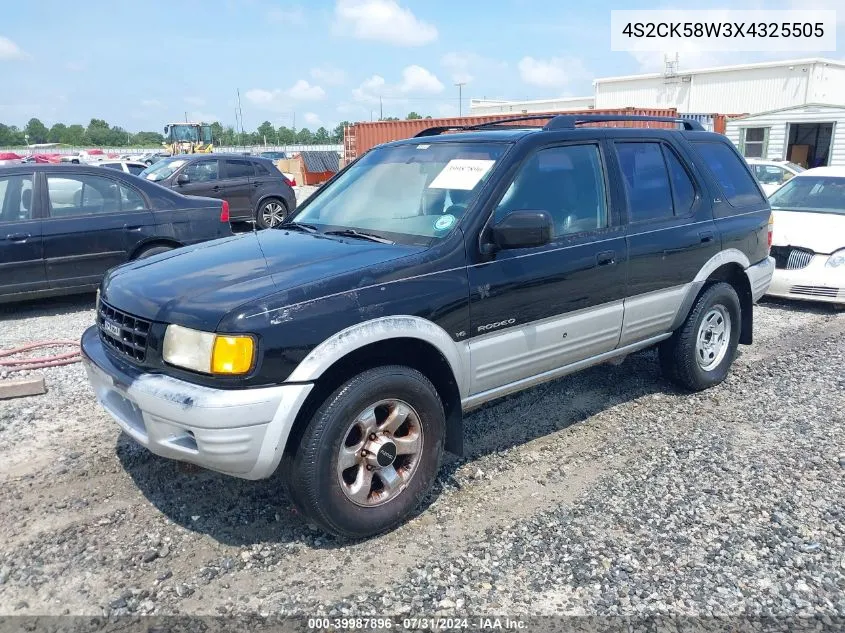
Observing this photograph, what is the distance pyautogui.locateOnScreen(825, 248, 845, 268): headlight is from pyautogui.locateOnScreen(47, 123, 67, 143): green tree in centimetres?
10411

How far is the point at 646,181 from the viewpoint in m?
4.47

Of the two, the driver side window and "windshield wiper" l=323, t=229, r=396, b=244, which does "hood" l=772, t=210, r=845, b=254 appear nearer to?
the driver side window

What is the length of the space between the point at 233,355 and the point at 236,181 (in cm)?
1241

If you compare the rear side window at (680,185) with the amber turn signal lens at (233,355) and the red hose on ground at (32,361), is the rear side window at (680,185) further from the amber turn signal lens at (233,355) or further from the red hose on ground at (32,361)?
the red hose on ground at (32,361)

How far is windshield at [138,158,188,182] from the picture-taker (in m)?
14.0

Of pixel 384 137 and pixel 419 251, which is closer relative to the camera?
pixel 419 251

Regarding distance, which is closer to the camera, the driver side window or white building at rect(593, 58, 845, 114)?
the driver side window

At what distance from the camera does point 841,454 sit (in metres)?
4.07

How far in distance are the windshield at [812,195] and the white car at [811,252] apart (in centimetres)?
1

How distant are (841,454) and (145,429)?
12.8 feet

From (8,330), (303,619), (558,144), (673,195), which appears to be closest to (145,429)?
(303,619)

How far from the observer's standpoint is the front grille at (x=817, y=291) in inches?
295

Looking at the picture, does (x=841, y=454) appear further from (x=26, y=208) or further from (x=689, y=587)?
(x=26, y=208)

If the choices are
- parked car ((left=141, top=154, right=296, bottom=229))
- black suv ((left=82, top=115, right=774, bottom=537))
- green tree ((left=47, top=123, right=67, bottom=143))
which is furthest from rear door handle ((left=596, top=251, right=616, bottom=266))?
green tree ((left=47, top=123, right=67, bottom=143))
